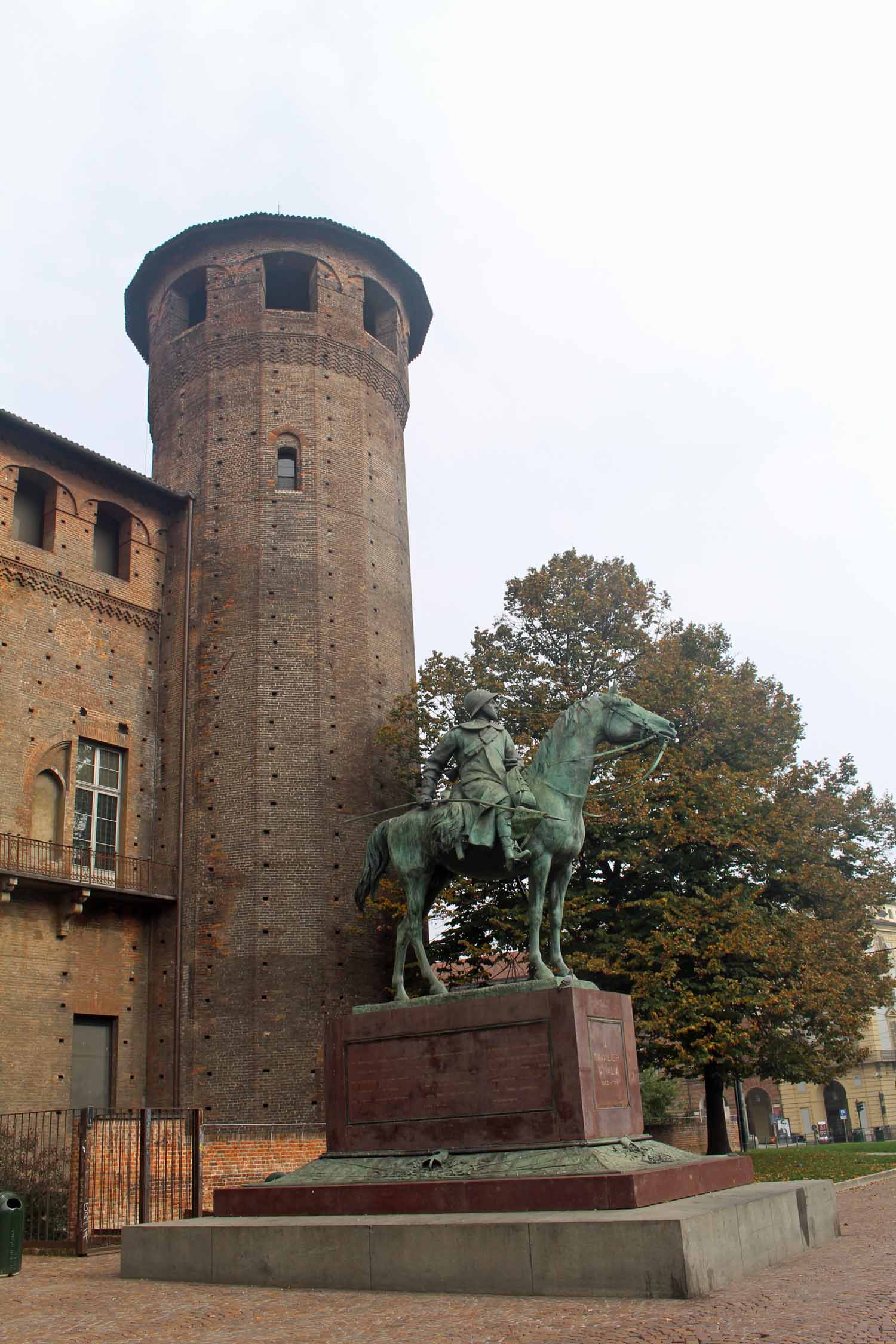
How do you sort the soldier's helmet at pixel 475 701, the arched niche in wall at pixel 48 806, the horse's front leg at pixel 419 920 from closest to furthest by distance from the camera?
the horse's front leg at pixel 419 920 → the soldier's helmet at pixel 475 701 → the arched niche in wall at pixel 48 806

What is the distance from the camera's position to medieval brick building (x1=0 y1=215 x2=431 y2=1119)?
2130cm

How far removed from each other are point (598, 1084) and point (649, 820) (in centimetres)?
1126

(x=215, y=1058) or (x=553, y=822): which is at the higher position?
(x=553, y=822)

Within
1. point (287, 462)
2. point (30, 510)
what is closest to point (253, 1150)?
point (30, 510)

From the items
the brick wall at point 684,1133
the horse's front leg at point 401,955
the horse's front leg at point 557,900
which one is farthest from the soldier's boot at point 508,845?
→ the brick wall at point 684,1133

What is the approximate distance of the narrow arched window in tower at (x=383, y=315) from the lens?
29.6m

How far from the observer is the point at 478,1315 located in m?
7.28

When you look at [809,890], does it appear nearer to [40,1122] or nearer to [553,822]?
[553,822]

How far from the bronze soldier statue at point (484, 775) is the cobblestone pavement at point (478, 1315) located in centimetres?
417

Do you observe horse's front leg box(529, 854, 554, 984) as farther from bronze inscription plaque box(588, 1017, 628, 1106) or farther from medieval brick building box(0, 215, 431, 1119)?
medieval brick building box(0, 215, 431, 1119)

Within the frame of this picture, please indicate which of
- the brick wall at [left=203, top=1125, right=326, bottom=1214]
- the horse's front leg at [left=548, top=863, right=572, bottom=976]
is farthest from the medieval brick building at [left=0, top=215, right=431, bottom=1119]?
the horse's front leg at [left=548, top=863, right=572, bottom=976]

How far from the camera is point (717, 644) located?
25516 mm

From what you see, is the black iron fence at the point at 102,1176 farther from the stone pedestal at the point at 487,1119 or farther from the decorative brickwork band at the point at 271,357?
the decorative brickwork band at the point at 271,357

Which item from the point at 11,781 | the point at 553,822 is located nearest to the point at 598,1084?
the point at 553,822
